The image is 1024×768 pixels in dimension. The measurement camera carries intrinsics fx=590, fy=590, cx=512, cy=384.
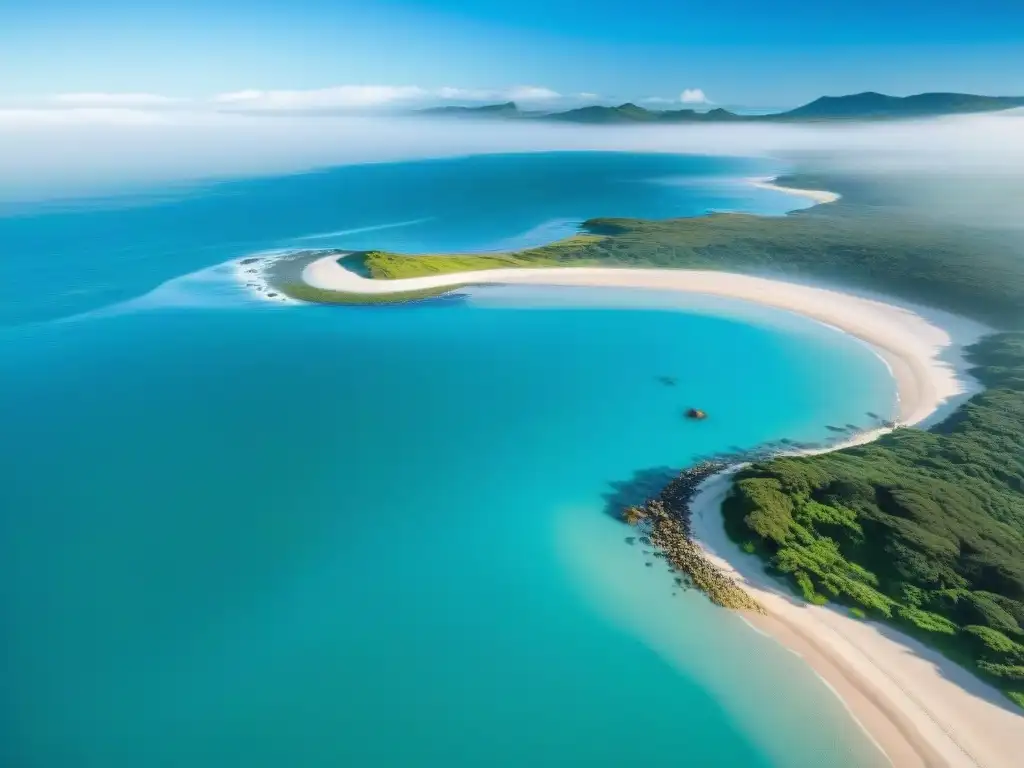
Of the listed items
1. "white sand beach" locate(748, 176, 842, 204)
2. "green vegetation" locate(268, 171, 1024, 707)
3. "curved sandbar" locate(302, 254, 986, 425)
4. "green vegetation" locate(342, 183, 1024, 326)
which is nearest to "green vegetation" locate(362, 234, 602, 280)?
"green vegetation" locate(342, 183, 1024, 326)

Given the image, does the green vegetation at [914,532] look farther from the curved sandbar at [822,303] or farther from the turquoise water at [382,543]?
the curved sandbar at [822,303]

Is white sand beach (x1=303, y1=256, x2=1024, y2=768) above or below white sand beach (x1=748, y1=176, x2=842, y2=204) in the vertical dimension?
above

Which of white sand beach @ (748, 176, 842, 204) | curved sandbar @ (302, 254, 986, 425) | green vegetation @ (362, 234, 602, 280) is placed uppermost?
green vegetation @ (362, 234, 602, 280)

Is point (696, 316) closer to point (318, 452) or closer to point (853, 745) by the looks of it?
point (318, 452)

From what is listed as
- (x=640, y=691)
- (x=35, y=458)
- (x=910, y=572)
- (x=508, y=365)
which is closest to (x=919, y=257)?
(x=508, y=365)

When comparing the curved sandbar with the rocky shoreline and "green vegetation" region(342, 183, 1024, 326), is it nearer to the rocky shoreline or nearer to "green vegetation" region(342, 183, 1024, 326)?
"green vegetation" region(342, 183, 1024, 326)

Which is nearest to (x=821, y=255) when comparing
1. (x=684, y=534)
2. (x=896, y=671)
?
(x=684, y=534)

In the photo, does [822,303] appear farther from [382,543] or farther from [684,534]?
[382,543]
